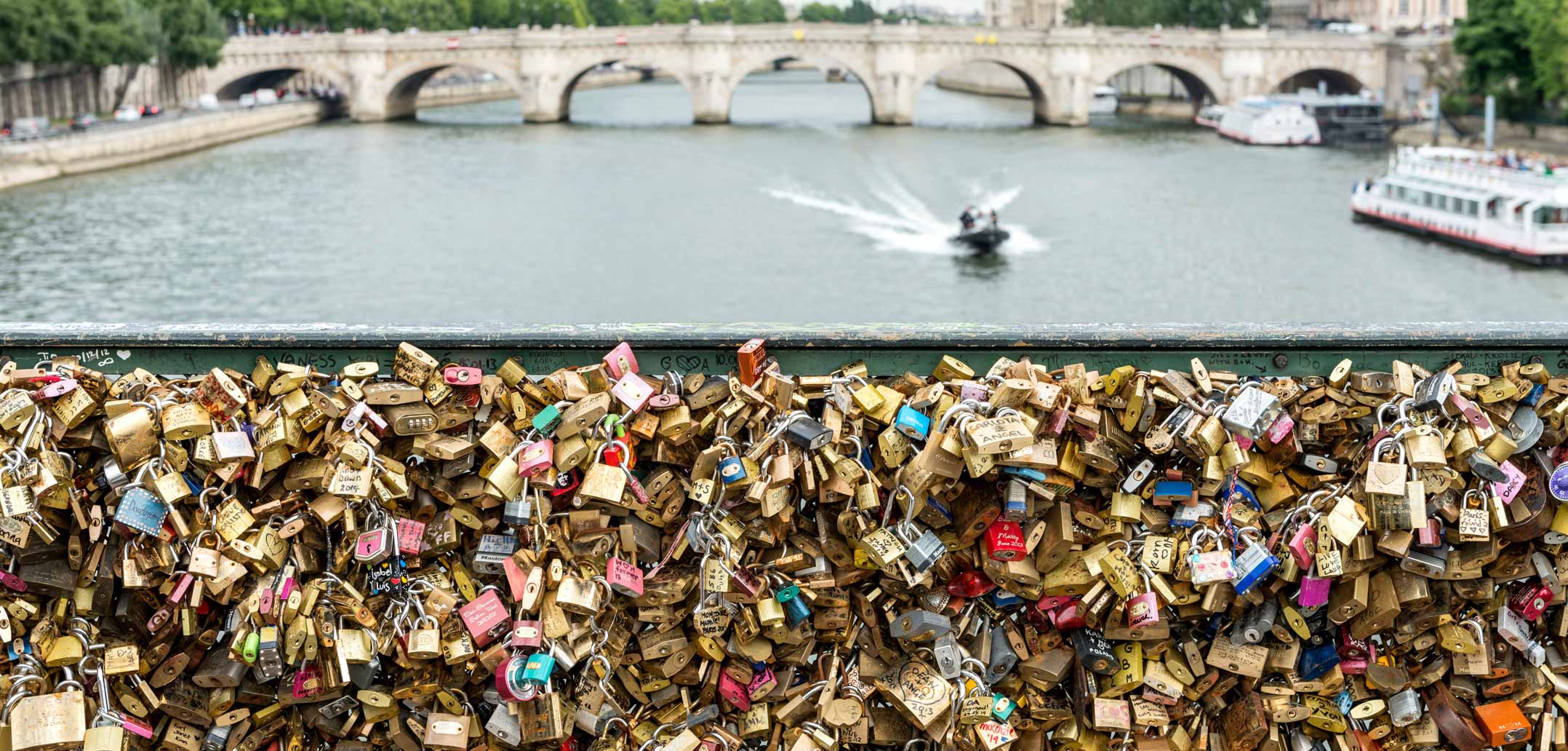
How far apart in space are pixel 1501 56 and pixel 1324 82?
707 inches

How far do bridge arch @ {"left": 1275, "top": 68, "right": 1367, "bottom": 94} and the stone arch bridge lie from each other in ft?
5.39

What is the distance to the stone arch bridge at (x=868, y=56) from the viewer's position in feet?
198

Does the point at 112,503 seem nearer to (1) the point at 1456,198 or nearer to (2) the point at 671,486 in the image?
(2) the point at 671,486

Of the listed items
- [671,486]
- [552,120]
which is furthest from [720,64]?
[671,486]

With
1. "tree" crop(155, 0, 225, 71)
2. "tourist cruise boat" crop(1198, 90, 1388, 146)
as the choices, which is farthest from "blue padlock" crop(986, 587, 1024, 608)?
"tree" crop(155, 0, 225, 71)

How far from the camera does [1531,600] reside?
367cm

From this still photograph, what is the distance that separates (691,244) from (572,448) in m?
27.8

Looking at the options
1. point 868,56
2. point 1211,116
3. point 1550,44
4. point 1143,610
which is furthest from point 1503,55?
point 1143,610

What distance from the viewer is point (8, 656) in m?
3.53

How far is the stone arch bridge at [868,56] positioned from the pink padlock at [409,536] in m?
56.9

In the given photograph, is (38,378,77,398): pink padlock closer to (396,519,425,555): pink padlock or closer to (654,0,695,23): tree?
(396,519,425,555): pink padlock

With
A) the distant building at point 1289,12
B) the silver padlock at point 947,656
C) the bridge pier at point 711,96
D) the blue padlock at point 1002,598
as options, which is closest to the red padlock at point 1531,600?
the blue padlock at point 1002,598

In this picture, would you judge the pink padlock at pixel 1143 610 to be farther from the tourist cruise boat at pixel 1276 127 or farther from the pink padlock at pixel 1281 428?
the tourist cruise boat at pixel 1276 127

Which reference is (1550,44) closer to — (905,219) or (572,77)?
(905,219)
